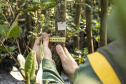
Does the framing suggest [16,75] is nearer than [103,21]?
Yes

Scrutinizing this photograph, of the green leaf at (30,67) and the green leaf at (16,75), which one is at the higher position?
the green leaf at (30,67)

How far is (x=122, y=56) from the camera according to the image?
41cm

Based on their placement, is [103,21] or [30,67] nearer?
[30,67]

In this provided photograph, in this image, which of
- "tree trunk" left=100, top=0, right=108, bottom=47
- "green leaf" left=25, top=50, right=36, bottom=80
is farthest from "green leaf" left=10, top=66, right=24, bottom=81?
"tree trunk" left=100, top=0, right=108, bottom=47

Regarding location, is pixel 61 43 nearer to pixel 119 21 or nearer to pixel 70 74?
pixel 70 74

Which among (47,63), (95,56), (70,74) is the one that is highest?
(95,56)

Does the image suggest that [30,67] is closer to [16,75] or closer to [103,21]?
[16,75]

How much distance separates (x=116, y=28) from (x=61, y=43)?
0.92m

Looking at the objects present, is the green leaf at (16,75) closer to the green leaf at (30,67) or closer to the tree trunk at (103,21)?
the green leaf at (30,67)

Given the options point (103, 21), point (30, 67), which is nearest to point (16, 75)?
point (30, 67)

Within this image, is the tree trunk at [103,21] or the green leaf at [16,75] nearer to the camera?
the green leaf at [16,75]

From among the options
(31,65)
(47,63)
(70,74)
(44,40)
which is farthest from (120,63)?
(44,40)

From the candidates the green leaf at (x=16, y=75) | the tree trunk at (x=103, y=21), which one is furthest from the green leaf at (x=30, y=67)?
the tree trunk at (x=103, y=21)

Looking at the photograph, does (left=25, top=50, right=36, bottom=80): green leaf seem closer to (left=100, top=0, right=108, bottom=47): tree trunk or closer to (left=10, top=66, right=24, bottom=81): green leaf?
(left=10, top=66, right=24, bottom=81): green leaf
